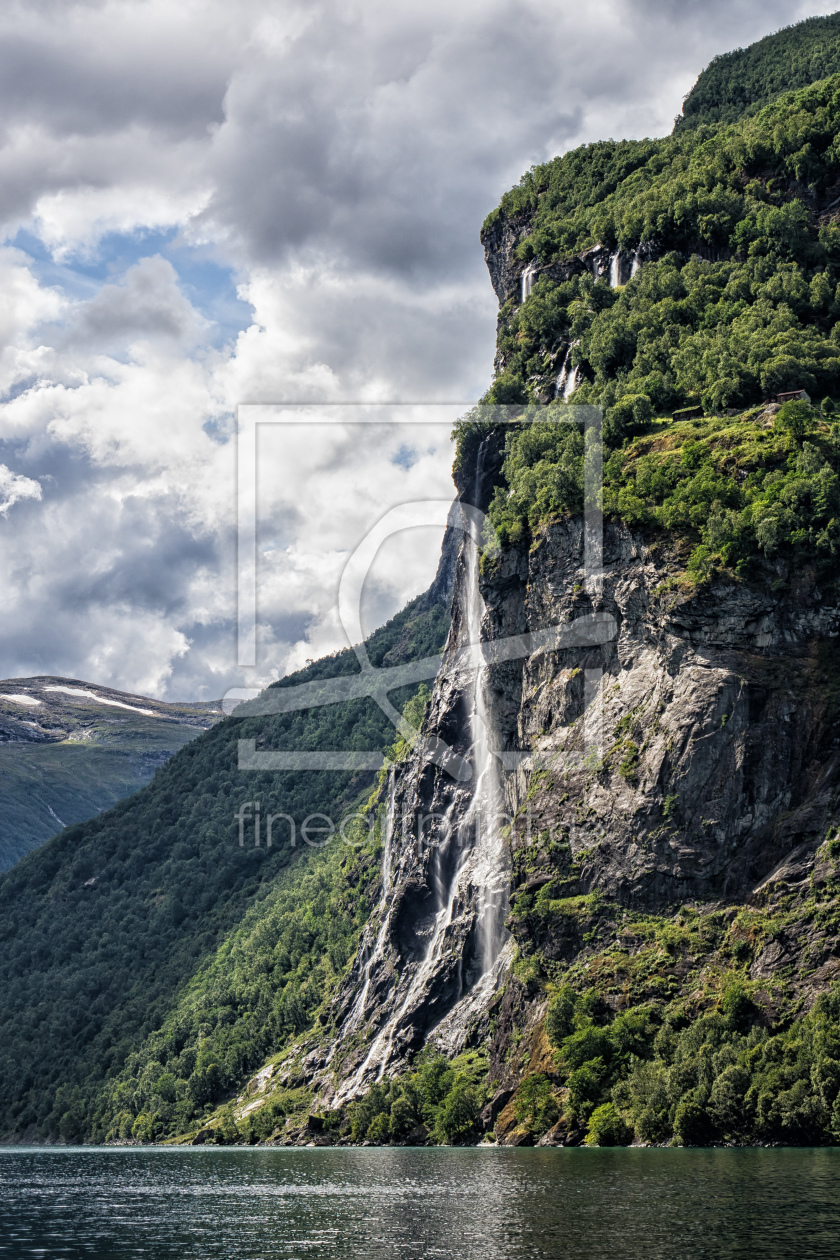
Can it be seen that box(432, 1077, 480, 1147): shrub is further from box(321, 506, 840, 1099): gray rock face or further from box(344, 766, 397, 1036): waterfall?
box(344, 766, 397, 1036): waterfall

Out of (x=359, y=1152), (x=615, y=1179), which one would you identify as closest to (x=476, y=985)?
(x=359, y=1152)

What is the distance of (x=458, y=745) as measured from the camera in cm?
15988

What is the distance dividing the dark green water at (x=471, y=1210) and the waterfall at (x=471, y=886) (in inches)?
1807

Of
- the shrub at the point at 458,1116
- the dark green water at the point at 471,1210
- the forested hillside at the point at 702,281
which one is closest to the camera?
the dark green water at the point at 471,1210

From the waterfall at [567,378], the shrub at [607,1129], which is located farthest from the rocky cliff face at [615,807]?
the waterfall at [567,378]

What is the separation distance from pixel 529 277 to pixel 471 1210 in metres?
159

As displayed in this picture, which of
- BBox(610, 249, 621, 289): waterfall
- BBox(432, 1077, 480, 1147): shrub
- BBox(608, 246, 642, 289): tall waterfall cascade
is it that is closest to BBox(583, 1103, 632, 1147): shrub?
BBox(432, 1077, 480, 1147): shrub

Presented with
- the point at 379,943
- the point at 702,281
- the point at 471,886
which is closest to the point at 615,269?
the point at 702,281

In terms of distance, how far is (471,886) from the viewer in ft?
473

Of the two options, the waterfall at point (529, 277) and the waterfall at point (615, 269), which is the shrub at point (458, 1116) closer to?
the waterfall at point (615, 269)

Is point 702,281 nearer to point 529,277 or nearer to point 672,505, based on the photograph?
point 529,277

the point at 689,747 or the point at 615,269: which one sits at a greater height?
the point at 615,269

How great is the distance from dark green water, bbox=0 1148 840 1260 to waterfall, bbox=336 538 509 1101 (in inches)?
1807

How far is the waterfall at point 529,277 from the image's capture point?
19195 centimetres
